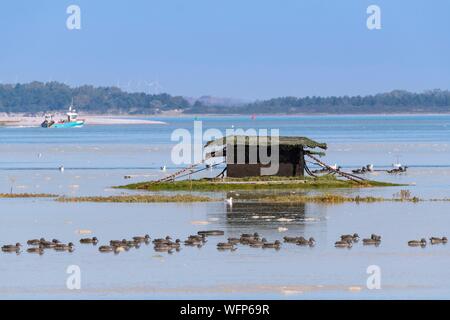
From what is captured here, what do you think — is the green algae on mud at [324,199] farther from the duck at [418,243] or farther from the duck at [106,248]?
the duck at [106,248]

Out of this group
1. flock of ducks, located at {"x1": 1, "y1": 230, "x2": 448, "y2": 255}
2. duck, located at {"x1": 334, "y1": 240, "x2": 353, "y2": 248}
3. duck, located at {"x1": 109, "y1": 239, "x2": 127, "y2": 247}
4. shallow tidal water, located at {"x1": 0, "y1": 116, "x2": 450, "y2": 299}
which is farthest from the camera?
duck, located at {"x1": 334, "y1": 240, "x2": 353, "y2": 248}

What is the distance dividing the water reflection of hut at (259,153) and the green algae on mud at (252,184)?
3.37 feet

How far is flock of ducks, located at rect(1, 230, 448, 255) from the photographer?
43.2 metres

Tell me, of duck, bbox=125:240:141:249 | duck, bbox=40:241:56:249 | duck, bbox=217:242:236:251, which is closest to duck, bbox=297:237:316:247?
duck, bbox=217:242:236:251

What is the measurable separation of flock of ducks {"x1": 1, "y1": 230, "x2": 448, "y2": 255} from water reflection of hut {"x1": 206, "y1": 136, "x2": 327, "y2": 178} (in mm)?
19943

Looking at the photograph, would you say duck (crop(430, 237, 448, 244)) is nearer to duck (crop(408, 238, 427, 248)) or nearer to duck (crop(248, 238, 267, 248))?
duck (crop(408, 238, 427, 248))

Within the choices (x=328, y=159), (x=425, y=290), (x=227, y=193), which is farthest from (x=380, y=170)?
(x=425, y=290)

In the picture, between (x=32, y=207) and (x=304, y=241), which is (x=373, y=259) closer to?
(x=304, y=241)

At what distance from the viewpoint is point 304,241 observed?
4438 cm

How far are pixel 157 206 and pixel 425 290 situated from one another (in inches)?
923

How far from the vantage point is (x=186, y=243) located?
1747 inches

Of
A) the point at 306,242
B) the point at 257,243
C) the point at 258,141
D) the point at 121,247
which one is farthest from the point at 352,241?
the point at 258,141

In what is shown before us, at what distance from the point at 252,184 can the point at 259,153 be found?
212 centimetres

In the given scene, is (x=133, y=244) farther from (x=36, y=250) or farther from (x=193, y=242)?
(x=36, y=250)
